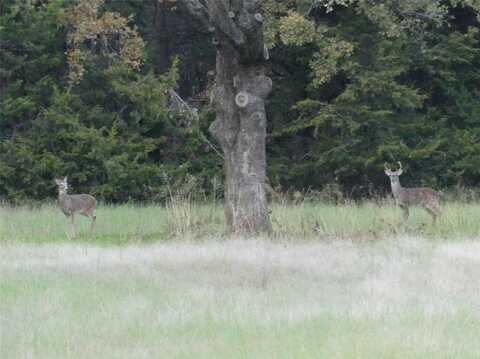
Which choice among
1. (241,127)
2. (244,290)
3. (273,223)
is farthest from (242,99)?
(244,290)

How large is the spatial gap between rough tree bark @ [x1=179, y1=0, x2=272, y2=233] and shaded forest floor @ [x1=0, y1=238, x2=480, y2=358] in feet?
6.56

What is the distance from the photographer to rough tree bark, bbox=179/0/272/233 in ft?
57.7

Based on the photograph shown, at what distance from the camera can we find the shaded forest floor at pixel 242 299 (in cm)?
871

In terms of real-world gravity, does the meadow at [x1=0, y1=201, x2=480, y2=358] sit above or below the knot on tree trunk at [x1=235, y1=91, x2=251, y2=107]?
below

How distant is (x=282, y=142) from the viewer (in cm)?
2905

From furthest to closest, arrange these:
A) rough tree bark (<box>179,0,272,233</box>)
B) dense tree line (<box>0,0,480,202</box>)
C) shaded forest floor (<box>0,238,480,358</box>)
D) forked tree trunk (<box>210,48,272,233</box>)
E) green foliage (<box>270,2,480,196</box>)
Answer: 1. green foliage (<box>270,2,480,196</box>)
2. dense tree line (<box>0,0,480,202</box>)
3. forked tree trunk (<box>210,48,272,233</box>)
4. rough tree bark (<box>179,0,272,233</box>)
5. shaded forest floor (<box>0,238,480,358</box>)

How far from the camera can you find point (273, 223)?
1834 centimetres

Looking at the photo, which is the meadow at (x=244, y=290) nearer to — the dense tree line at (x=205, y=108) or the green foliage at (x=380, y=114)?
the dense tree line at (x=205, y=108)

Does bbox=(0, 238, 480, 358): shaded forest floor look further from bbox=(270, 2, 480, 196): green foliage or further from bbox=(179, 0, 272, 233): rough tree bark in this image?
bbox=(270, 2, 480, 196): green foliage

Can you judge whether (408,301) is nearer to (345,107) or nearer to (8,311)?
(8,311)

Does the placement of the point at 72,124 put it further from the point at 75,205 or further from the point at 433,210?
the point at 433,210

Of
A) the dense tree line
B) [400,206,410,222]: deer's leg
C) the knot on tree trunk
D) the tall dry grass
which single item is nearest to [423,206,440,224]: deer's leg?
the tall dry grass

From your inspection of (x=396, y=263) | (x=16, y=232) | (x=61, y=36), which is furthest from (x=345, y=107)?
(x=396, y=263)

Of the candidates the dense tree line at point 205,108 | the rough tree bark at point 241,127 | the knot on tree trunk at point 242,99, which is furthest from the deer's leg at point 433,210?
the dense tree line at point 205,108
